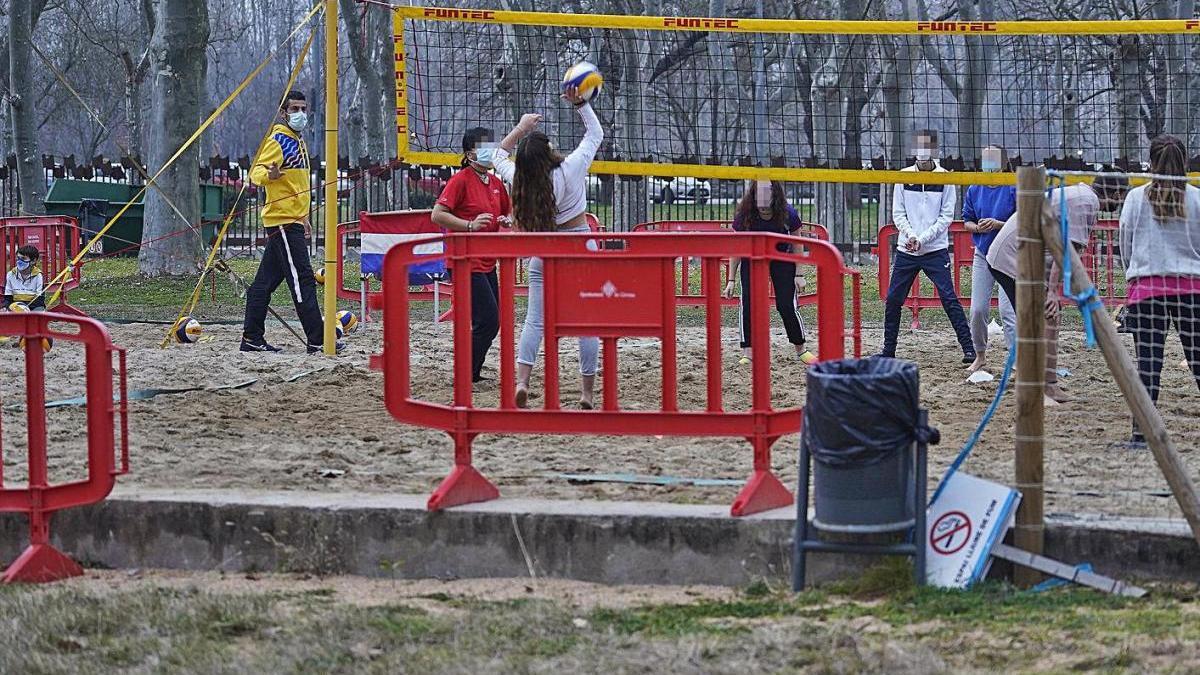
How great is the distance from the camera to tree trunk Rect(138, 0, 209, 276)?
22.6 meters

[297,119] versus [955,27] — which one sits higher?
[955,27]

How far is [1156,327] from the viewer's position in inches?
338

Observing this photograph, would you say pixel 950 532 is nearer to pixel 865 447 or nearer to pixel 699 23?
pixel 865 447

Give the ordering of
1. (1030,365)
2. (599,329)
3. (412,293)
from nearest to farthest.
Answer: (1030,365) → (599,329) → (412,293)

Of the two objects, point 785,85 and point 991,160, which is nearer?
point 991,160

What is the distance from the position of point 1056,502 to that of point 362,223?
10.2 metres

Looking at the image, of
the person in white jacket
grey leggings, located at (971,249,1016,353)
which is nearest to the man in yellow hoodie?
the person in white jacket

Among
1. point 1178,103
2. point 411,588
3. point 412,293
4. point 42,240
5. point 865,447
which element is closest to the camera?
point 865,447

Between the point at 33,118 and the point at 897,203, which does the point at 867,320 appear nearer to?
the point at 897,203

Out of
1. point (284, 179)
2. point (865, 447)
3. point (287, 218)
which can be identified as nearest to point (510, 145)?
point (284, 179)

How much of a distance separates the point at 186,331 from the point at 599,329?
8.07 m

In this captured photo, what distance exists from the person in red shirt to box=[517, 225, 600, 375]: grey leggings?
1079 mm

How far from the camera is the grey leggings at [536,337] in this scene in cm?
940

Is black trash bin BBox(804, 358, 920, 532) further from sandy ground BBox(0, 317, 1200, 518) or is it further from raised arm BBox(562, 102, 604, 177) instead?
raised arm BBox(562, 102, 604, 177)
